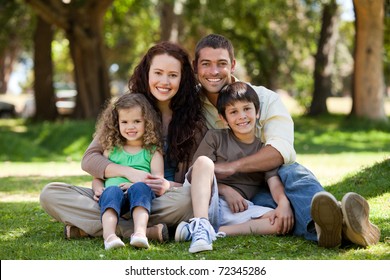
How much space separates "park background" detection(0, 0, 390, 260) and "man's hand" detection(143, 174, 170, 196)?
432 millimetres

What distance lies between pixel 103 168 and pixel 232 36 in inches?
693

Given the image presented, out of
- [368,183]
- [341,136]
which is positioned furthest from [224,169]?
[341,136]

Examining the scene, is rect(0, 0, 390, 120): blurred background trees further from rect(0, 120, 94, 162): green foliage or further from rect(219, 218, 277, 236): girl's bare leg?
rect(219, 218, 277, 236): girl's bare leg

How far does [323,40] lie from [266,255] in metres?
16.2

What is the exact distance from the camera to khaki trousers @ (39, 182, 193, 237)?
4.97 m

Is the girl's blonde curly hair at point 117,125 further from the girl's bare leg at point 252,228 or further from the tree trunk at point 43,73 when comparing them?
the tree trunk at point 43,73

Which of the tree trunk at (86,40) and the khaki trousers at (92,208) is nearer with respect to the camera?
the khaki trousers at (92,208)

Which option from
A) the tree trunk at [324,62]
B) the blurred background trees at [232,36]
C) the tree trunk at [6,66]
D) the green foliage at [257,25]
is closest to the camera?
the blurred background trees at [232,36]

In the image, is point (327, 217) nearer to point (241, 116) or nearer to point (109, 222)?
point (241, 116)

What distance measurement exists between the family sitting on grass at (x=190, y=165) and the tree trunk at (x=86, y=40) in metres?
11.1

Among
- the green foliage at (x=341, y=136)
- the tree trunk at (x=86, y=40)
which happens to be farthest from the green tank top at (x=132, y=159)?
the tree trunk at (x=86, y=40)

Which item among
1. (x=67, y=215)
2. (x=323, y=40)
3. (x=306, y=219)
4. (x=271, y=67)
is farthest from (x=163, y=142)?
(x=271, y=67)

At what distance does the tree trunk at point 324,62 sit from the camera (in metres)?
19.8

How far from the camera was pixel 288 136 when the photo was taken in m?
5.29
